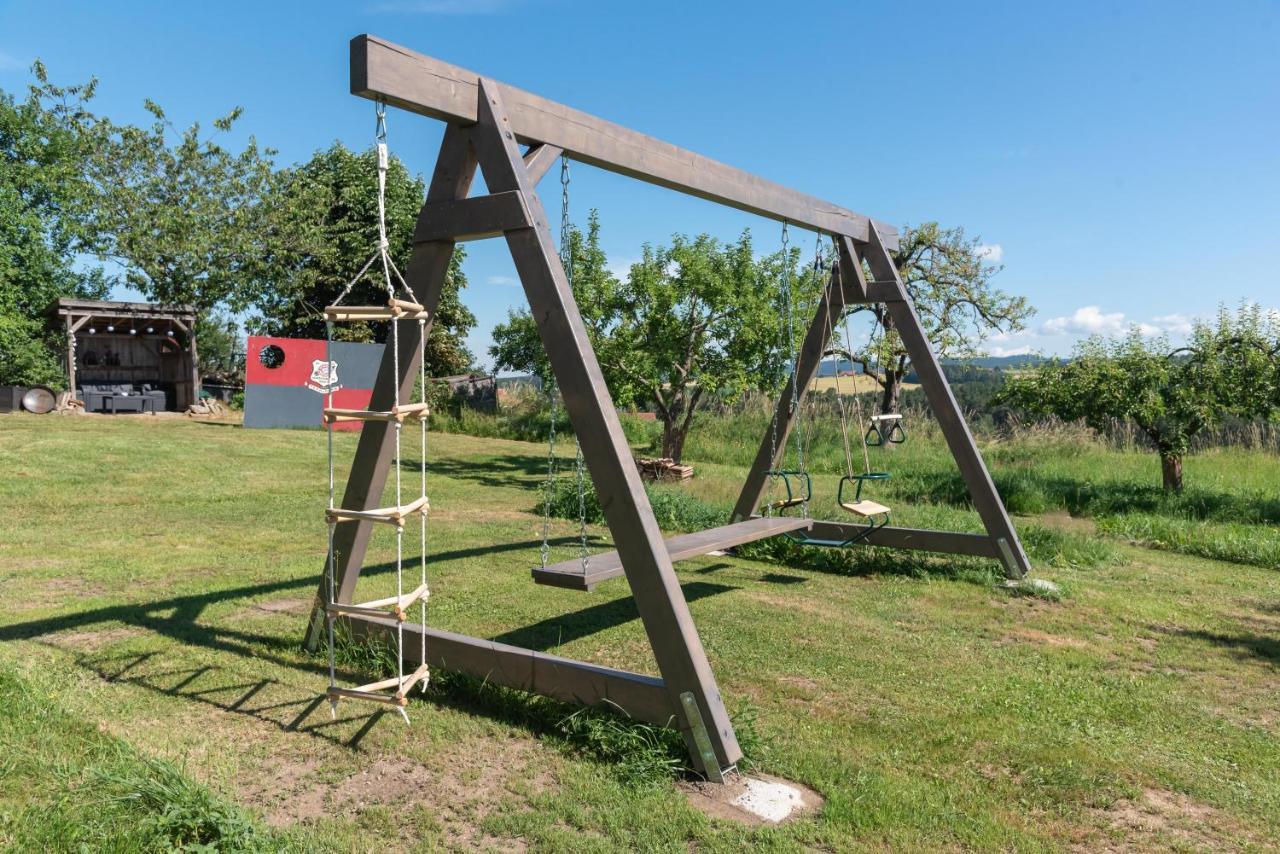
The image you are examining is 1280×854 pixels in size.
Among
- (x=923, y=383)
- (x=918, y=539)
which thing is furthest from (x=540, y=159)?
(x=918, y=539)

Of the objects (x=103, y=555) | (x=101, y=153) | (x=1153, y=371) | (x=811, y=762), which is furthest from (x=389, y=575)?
(x=101, y=153)

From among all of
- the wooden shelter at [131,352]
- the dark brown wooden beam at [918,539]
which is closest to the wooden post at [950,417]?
the dark brown wooden beam at [918,539]

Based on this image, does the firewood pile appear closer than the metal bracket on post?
No

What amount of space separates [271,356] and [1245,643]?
1802 centimetres

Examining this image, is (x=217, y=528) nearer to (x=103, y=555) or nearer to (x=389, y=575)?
(x=103, y=555)

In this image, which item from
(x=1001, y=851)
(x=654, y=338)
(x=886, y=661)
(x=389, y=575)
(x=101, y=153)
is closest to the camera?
(x=1001, y=851)

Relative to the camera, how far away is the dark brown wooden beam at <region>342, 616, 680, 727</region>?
3641 millimetres

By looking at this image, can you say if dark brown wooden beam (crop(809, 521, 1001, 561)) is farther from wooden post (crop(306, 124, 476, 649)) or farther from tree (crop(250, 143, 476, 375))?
tree (crop(250, 143, 476, 375))

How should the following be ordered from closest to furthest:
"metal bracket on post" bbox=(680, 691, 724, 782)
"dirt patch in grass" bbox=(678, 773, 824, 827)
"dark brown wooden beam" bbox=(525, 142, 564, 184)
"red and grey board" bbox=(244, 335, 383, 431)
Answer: "dirt patch in grass" bbox=(678, 773, 824, 827) < "metal bracket on post" bbox=(680, 691, 724, 782) < "dark brown wooden beam" bbox=(525, 142, 564, 184) < "red and grey board" bbox=(244, 335, 383, 431)

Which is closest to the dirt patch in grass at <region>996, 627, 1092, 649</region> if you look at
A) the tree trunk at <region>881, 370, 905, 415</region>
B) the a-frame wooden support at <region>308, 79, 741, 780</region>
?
the a-frame wooden support at <region>308, 79, 741, 780</region>

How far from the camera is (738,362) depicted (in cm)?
1339

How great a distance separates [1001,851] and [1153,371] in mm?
10176

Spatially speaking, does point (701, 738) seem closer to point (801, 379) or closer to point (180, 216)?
point (801, 379)

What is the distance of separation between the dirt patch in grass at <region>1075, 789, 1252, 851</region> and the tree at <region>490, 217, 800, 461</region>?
10.0 m
